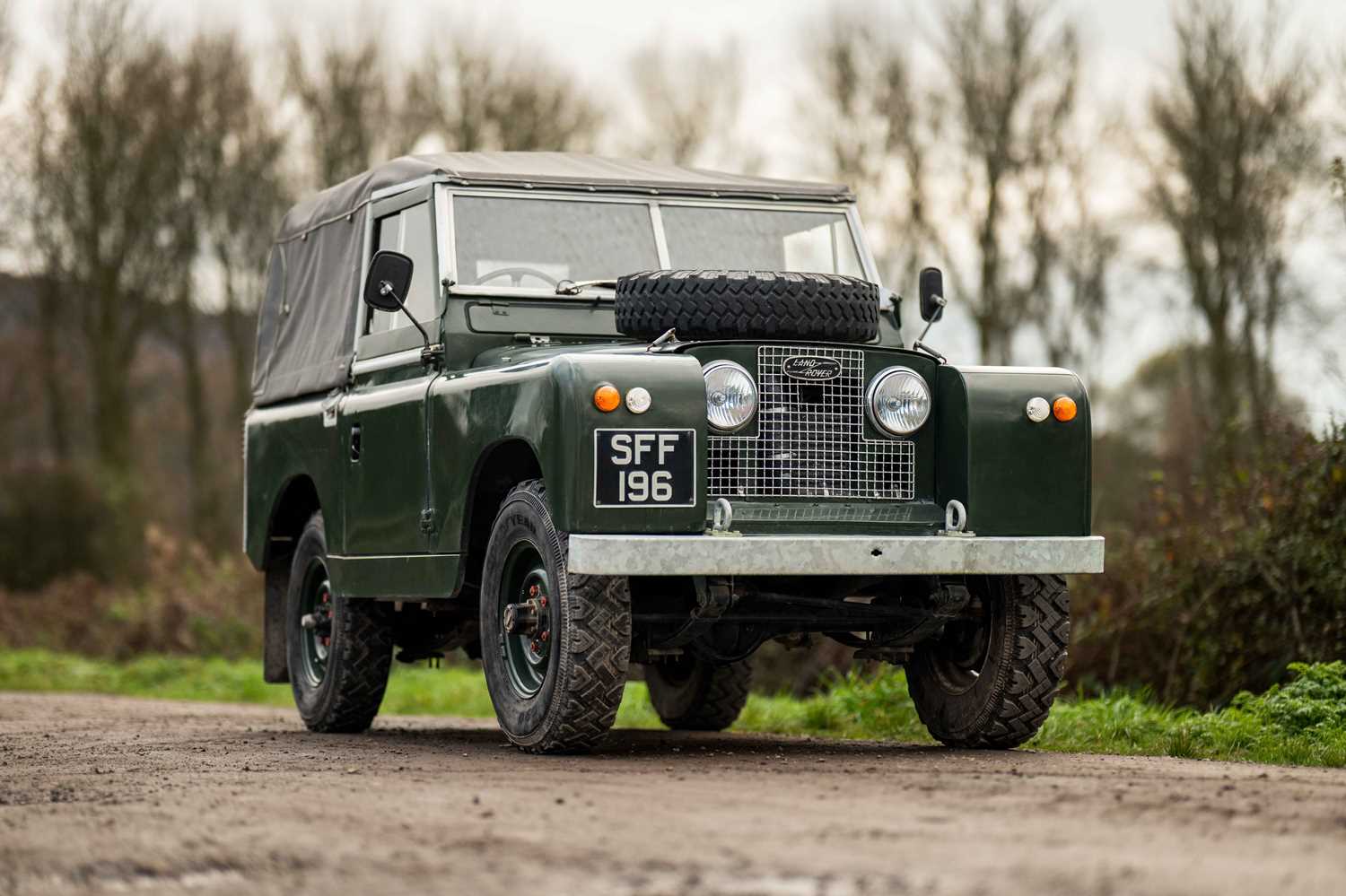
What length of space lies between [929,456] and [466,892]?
4.14 metres

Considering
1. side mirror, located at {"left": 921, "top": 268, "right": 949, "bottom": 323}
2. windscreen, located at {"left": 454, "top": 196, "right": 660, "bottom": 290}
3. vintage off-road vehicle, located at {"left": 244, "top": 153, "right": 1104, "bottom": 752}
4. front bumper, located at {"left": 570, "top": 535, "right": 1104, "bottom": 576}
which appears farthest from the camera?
side mirror, located at {"left": 921, "top": 268, "right": 949, "bottom": 323}

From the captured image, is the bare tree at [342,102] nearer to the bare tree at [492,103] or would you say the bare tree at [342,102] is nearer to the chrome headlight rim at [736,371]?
the bare tree at [492,103]

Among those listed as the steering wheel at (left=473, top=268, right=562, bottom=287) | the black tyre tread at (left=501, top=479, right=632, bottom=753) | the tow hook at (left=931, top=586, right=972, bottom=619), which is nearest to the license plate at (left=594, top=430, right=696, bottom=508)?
the black tyre tread at (left=501, top=479, right=632, bottom=753)

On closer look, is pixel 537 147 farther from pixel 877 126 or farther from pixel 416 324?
pixel 416 324

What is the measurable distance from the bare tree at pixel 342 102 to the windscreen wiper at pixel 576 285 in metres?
20.8

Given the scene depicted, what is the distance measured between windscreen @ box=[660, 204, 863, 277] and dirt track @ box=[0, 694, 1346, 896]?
Result: 2.67 meters

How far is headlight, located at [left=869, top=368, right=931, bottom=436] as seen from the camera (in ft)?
26.5

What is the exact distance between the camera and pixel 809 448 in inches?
315

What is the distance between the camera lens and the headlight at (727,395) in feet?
25.6

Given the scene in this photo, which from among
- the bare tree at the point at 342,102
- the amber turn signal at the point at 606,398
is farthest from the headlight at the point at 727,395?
the bare tree at the point at 342,102

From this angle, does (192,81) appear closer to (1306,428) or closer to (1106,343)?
(1106,343)

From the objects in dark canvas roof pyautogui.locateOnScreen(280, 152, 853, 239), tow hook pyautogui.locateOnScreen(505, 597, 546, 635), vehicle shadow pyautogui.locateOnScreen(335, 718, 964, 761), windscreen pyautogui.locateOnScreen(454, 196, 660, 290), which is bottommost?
vehicle shadow pyautogui.locateOnScreen(335, 718, 964, 761)

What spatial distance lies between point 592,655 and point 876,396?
1.61 m

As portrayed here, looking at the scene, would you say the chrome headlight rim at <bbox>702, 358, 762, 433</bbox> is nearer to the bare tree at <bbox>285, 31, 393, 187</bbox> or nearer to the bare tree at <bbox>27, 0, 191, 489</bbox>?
the bare tree at <bbox>27, 0, 191, 489</bbox>
